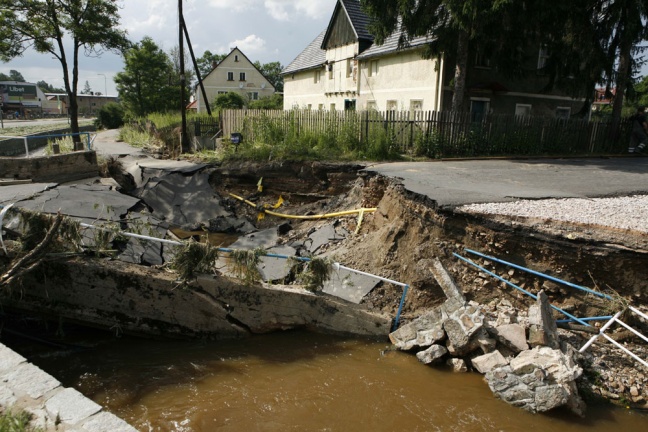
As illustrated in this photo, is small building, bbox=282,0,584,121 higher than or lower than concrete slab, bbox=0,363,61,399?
higher

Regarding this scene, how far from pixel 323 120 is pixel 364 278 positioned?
923cm

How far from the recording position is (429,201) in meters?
7.18

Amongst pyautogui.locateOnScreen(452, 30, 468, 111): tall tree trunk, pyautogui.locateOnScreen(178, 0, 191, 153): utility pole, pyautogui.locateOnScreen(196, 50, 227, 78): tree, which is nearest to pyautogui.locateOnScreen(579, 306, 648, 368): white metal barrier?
pyautogui.locateOnScreen(452, 30, 468, 111): tall tree trunk

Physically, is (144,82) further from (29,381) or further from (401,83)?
(29,381)

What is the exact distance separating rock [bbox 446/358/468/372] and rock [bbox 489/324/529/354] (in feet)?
1.70

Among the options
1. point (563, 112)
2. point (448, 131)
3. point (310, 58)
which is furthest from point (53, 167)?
point (563, 112)

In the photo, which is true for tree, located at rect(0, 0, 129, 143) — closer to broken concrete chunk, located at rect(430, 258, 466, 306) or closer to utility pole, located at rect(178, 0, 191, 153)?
utility pole, located at rect(178, 0, 191, 153)

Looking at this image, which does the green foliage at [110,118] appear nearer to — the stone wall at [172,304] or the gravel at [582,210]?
the stone wall at [172,304]

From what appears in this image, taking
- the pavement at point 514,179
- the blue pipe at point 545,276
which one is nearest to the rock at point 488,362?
the blue pipe at point 545,276

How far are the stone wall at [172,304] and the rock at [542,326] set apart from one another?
73.4 inches

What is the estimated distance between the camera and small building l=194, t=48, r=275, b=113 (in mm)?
52094

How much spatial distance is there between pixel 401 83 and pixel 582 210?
14.9 metres

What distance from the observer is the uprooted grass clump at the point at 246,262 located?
19.3ft

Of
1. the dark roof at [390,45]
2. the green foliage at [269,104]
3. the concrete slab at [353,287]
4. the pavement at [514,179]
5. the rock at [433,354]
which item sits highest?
the dark roof at [390,45]
